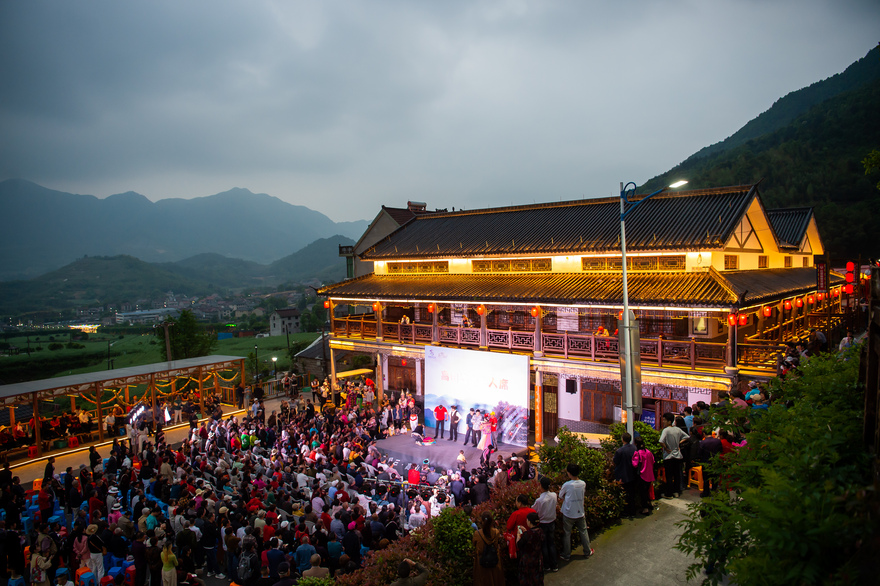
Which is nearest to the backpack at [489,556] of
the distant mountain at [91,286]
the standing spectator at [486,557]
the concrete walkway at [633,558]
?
the standing spectator at [486,557]

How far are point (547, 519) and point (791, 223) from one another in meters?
34.1

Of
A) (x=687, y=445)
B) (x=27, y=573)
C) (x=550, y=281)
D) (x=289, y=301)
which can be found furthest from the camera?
(x=289, y=301)

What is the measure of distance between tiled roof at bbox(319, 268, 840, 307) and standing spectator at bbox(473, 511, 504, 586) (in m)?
12.4

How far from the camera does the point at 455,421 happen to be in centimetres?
2189

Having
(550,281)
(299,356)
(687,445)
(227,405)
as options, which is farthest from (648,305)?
(299,356)

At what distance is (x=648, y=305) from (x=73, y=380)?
81.1 feet

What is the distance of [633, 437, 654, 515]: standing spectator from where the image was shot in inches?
385

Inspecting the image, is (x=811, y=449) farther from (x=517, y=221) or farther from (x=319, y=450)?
(x=517, y=221)

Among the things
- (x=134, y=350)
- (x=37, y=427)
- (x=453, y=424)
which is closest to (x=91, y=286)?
(x=134, y=350)

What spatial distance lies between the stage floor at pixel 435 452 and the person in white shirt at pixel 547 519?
10.7m

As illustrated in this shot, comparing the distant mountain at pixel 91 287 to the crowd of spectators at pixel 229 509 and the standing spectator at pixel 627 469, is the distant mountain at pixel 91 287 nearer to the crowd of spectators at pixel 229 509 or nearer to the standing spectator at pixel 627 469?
the crowd of spectators at pixel 229 509

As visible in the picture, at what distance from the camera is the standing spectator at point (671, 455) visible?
10281mm

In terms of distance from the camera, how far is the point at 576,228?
23.8m

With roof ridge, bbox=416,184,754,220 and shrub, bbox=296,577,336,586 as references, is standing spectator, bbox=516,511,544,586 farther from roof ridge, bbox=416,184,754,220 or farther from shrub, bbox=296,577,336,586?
roof ridge, bbox=416,184,754,220
